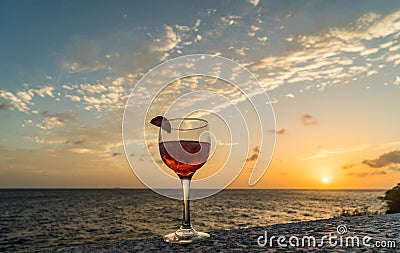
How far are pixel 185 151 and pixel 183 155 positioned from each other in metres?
0.03

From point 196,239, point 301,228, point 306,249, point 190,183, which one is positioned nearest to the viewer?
point 306,249

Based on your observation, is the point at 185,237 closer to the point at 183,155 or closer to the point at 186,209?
the point at 186,209

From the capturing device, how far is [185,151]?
2227 mm

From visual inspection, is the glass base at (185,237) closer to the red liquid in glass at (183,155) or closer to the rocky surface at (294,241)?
the rocky surface at (294,241)

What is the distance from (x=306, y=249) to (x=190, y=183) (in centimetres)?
84

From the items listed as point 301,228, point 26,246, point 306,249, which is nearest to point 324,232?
point 301,228

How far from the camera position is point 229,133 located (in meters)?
2.40

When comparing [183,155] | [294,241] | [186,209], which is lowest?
[294,241]

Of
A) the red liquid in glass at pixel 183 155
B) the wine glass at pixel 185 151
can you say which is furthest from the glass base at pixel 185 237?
the red liquid in glass at pixel 183 155

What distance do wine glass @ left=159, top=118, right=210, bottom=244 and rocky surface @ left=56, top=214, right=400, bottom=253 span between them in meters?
0.14

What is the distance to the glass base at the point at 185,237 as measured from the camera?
6.81 ft

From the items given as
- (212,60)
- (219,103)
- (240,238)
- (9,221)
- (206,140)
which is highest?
(212,60)

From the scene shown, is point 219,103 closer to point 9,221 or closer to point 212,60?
point 212,60

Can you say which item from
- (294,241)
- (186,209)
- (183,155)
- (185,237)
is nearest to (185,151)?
(183,155)
